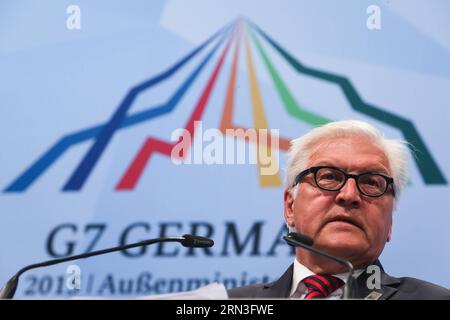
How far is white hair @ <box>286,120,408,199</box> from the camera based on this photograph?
225 cm

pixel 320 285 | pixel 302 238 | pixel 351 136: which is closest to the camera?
pixel 302 238

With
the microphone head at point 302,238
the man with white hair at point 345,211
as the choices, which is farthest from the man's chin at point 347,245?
the microphone head at point 302,238

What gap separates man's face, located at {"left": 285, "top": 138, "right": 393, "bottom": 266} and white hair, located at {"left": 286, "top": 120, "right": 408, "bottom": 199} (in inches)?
1.0

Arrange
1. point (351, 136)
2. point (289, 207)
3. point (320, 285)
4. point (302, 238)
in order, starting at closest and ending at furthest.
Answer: point (302, 238), point (320, 285), point (351, 136), point (289, 207)

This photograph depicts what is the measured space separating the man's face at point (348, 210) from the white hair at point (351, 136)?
25 millimetres

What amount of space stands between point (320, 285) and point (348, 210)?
245mm

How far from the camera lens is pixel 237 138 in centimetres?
284

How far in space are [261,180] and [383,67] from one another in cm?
67

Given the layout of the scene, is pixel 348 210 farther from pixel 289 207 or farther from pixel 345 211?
pixel 289 207

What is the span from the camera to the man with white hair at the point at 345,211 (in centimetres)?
208

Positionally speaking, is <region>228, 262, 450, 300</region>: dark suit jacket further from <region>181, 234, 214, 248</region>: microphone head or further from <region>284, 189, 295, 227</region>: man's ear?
<region>181, 234, 214, 248</region>: microphone head

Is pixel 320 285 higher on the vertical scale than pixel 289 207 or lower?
lower

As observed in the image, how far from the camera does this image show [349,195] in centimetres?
212

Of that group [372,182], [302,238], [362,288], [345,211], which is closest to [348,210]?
[345,211]
